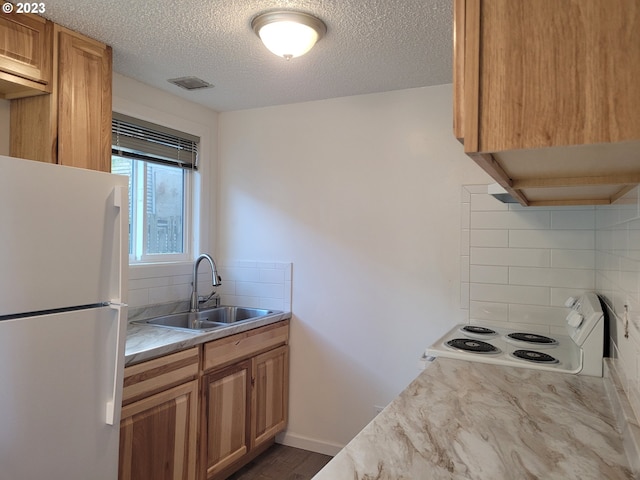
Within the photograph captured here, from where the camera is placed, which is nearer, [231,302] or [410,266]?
[410,266]

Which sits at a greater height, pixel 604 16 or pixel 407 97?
pixel 407 97

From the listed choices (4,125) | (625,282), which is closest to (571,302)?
(625,282)

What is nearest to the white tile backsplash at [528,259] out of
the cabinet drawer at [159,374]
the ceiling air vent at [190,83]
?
the cabinet drawer at [159,374]

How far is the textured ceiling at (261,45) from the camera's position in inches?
71.2

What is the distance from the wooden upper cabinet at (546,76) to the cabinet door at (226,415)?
213 centimetres

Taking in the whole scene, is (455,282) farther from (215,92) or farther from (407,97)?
(215,92)

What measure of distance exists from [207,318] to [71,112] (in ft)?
5.19

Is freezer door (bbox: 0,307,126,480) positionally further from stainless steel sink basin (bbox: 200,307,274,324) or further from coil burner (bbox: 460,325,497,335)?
coil burner (bbox: 460,325,497,335)

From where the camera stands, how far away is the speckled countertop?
6.59 ft

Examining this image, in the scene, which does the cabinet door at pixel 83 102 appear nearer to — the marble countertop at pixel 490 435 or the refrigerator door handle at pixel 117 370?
the refrigerator door handle at pixel 117 370

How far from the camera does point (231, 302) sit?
3309 millimetres

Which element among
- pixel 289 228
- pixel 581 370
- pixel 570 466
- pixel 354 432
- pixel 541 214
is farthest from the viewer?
pixel 289 228

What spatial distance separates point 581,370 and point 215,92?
99.4 inches

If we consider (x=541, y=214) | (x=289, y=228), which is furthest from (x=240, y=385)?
(x=541, y=214)
